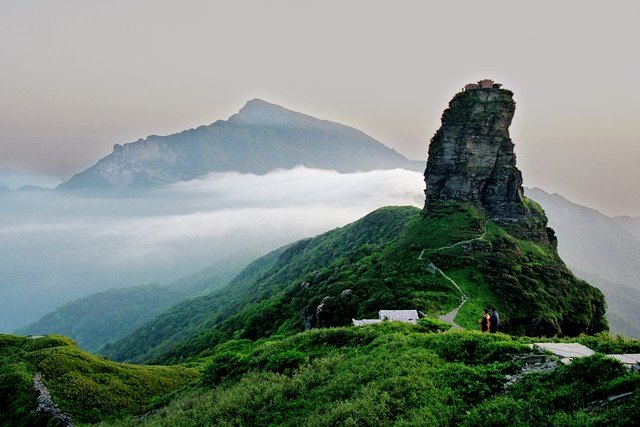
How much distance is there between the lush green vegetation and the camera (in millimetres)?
14219

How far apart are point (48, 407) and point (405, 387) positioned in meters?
27.2

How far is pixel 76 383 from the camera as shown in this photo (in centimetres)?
3350

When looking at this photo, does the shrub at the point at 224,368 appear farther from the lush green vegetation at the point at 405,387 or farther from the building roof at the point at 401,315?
the building roof at the point at 401,315

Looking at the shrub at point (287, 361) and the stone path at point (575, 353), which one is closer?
the stone path at point (575, 353)

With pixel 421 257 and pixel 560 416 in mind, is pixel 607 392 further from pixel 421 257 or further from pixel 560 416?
pixel 421 257

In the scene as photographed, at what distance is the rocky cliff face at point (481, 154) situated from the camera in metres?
94.9

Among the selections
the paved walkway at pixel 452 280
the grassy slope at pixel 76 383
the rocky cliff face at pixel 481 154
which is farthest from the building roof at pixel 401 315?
the rocky cliff face at pixel 481 154

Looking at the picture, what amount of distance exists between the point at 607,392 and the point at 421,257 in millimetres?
66391

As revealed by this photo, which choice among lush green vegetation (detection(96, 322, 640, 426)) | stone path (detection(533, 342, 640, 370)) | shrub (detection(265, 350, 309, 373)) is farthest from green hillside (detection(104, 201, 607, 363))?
stone path (detection(533, 342, 640, 370))

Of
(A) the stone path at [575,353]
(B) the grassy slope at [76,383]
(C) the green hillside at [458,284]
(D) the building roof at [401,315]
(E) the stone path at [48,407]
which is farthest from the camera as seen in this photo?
(C) the green hillside at [458,284]

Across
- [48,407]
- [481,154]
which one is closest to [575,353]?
[48,407]

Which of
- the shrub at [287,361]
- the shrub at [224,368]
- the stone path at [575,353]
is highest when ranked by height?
the stone path at [575,353]

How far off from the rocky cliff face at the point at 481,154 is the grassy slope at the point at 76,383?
75.2 m

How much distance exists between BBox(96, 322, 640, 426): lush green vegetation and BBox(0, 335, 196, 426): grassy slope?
466cm
